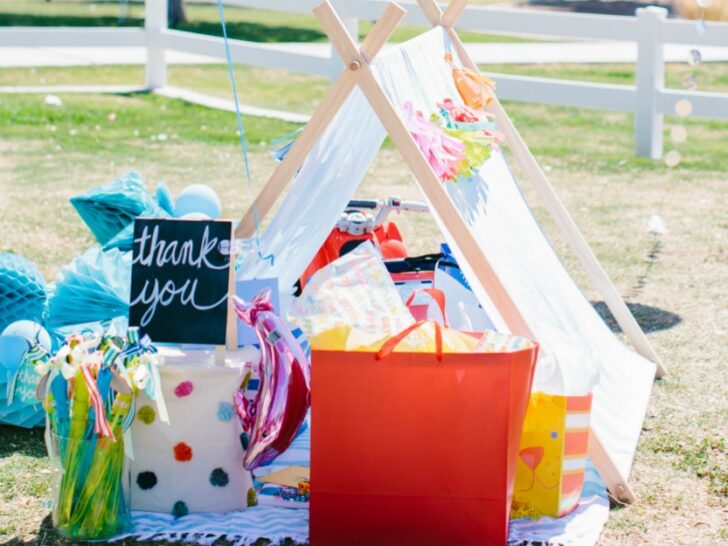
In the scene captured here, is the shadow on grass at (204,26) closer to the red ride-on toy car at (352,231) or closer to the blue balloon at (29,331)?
the red ride-on toy car at (352,231)

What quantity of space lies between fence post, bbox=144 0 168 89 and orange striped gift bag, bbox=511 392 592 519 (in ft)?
29.5

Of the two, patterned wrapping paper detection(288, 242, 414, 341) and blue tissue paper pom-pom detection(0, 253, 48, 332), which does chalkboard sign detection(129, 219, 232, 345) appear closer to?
patterned wrapping paper detection(288, 242, 414, 341)

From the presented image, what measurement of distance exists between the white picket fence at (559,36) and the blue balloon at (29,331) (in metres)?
5.79

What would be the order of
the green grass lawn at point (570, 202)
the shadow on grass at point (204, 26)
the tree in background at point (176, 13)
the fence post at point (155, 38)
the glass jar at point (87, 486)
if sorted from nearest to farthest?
the glass jar at point (87, 486)
the green grass lawn at point (570, 202)
the fence post at point (155, 38)
the shadow on grass at point (204, 26)
the tree in background at point (176, 13)

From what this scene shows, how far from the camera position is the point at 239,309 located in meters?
3.51

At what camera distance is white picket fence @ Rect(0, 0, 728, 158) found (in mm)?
9242

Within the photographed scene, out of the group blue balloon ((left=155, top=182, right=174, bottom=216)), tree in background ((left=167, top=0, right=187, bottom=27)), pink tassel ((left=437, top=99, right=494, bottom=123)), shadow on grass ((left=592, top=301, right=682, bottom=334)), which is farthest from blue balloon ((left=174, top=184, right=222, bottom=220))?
tree in background ((left=167, top=0, right=187, bottom=27))

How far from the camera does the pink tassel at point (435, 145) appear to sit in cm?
366

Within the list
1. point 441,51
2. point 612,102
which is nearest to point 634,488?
point 441,51

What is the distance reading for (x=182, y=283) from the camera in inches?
137

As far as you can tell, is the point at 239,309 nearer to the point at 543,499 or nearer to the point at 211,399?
the point at 211,399

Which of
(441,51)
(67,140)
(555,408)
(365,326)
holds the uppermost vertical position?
(67,140)

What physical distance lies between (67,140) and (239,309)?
21.0 ft

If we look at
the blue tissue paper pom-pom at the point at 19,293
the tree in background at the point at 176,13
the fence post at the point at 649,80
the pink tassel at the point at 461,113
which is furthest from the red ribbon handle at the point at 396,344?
the tree in background at the point at 176,13
